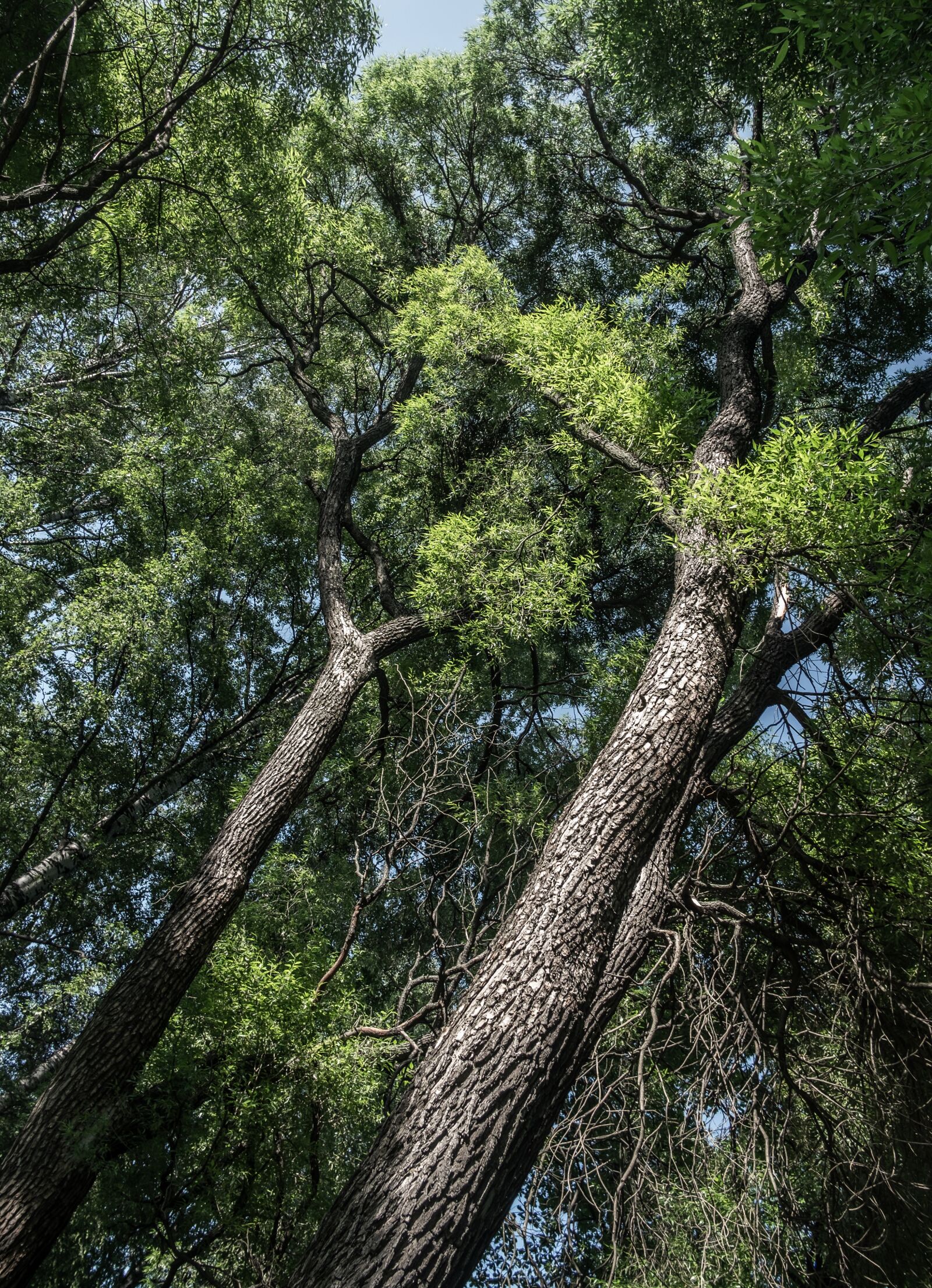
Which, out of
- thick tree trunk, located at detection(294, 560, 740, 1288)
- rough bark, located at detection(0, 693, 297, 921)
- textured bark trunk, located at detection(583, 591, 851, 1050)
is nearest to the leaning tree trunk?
thick tree trunk, located at detection(294, 560, 740, 1288)

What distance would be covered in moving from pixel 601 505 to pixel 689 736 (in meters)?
4.14

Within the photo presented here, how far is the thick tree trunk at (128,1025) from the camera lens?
4.19 m

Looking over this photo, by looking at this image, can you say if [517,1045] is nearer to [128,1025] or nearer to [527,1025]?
[527,1025]

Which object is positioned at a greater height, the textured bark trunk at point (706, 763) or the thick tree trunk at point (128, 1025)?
the textured bark trunk at point (706, 763)

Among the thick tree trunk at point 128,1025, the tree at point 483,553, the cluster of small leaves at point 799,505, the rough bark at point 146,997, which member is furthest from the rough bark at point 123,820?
the cluster of small leaves at point 799,505

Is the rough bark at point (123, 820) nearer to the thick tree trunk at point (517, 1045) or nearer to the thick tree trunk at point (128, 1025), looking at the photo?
the thick tree trunk at point (128, 1025)

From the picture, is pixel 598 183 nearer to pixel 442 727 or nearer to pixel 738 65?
pixel 738 65

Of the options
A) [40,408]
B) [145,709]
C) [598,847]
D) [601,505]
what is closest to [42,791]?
[145,709]

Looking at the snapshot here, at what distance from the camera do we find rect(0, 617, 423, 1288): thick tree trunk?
4.19 meters

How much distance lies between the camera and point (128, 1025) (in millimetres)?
4781

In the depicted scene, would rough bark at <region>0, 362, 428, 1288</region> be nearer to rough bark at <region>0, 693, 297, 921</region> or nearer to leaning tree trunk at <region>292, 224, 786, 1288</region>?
leaning tree trunk at <region>292, 224, 786, 1288</region>

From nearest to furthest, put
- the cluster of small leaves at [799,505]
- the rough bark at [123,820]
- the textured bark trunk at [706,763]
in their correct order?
the cluster of small leaves at [799,505] → the textured bark trunk at [706,763] → the rough bark at [123,820]

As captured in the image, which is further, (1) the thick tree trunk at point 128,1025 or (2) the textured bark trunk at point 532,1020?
(1) the thick tree trunk at point 128,1025

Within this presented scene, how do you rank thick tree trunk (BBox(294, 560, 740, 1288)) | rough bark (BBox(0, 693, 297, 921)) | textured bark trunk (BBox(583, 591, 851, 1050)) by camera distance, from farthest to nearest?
1. rough bark (BBox(0, 693, 297, 921))
2. textured bark trunk (BBox(583, 591, 851, 1050))
3. thick tree trunk (BBox(294, 560, 740, 1288))
